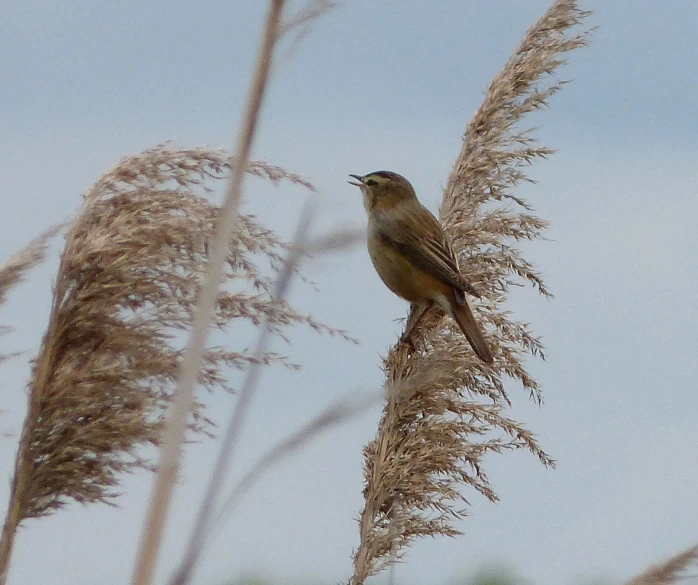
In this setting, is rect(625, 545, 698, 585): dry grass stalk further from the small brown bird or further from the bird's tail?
the small brown bird

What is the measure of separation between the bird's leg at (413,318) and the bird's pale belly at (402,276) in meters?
0.04

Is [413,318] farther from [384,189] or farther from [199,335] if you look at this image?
[199,335]

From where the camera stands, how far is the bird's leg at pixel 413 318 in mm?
2862

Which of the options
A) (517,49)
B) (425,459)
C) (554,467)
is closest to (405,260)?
(517,49)

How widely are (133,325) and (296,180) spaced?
1.86 ft

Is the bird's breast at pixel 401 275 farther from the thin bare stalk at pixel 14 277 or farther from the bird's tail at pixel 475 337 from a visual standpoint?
the thin bare stalk at pixel 14 277

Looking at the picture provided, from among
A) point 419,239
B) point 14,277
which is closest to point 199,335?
point 14,277

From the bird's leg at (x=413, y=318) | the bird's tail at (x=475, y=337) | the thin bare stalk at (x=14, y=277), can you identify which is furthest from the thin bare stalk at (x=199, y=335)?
the bird's leg at (x=413, y=318)

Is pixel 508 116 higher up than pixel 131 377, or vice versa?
pixel 508 116

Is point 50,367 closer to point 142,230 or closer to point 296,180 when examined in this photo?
point 142,230

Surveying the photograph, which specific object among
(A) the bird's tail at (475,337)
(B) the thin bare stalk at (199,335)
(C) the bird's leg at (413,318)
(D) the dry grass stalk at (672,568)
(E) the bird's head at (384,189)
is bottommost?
(D) the dry grass stalk at (672,568)

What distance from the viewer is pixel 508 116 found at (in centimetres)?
300

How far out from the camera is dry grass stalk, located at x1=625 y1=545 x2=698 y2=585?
4.20 feet

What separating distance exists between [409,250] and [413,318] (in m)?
0.86
